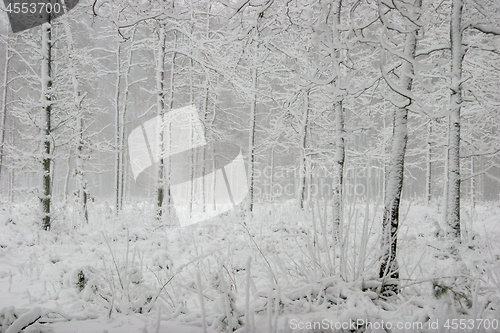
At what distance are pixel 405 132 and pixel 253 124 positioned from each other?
811cm

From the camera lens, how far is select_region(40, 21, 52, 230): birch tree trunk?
7766 mm

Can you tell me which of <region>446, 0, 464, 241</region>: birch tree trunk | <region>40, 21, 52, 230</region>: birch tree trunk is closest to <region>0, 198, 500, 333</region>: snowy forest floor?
<region>446, 0, 464, 241</region>: birch tree trunk

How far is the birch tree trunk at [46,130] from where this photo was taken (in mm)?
7766

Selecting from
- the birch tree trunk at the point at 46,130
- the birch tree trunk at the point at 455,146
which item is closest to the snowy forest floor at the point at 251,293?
the birch tree trunk at the point at 455,146

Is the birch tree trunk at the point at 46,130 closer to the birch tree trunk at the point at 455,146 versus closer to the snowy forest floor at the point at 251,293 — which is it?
the snowy forest floor at the point at 251,293

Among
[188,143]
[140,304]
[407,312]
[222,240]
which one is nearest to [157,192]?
[222,240]

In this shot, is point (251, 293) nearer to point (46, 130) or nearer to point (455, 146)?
point (455, 146)

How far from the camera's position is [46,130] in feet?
25.9

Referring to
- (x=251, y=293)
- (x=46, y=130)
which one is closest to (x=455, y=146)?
(x=251, y=293)

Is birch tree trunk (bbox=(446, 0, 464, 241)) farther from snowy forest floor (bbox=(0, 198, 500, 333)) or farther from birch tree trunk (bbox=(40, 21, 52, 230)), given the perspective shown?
birch tree trunk (bbox=(40, 21, 52, 230))

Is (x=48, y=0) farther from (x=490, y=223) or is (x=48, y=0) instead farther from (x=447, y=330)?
(x=490, y=223)

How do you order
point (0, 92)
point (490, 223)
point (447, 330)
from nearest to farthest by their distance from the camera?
1. point (447, 330)
2. point (490, 223)
3. point (0, 92)

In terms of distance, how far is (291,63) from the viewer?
44.6ft

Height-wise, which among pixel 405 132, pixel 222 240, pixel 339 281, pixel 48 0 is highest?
pixel 48 0
